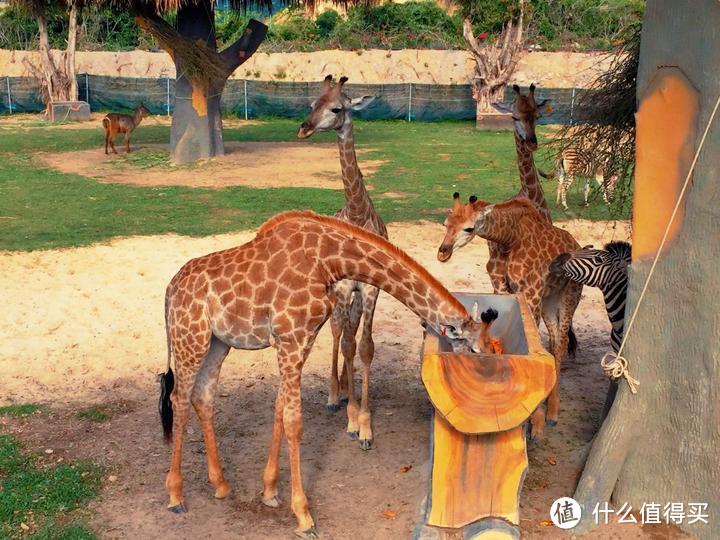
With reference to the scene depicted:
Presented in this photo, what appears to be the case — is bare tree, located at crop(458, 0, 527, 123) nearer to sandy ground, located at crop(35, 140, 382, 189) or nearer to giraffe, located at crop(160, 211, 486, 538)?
sandy ground, located at crop(35, 140, 382, 189)

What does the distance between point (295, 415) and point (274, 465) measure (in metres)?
0.42

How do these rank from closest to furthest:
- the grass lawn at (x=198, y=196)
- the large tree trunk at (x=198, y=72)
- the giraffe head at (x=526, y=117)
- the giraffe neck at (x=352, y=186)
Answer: the giraffe neck at (x=352, y=186)
the giraffe head at (x=526, y=117)
the grass lawn at (x=198, y=196)
the large tree trunk at (x=198, y=72)

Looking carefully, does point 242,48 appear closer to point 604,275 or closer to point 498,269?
point 498,269

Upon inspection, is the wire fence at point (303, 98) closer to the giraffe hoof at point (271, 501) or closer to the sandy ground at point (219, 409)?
the sandy ground at point (219, 409)

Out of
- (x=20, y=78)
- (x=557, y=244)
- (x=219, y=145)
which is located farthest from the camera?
(x=20, y=78)

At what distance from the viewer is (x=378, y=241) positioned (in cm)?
486

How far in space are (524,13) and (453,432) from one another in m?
21.6

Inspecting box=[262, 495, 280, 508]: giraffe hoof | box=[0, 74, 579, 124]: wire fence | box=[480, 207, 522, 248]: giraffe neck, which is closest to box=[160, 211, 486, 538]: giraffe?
box=[262, 495, 280, 508]: giraffe hoof

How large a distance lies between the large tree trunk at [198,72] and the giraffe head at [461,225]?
39.6 ft

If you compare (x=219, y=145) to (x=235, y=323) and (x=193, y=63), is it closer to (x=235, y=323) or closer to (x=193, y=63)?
(x=193, y=63)

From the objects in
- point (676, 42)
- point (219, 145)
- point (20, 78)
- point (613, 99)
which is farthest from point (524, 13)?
point (676, 42)

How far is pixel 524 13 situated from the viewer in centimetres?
2405

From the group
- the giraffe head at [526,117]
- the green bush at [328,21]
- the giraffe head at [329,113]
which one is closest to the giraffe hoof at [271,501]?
the giraffe head at [329,113]

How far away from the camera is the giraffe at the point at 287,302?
476 centimetres
